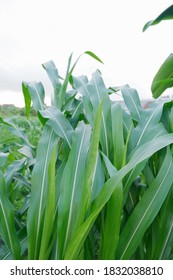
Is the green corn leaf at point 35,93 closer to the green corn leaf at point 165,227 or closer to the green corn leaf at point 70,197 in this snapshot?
the green corn leaf at point 70,197

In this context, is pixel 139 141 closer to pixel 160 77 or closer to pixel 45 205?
pixel 45 205

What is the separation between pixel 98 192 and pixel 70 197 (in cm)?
7

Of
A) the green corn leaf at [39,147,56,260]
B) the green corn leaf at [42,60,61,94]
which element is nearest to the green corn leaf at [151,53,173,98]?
the green corn leaf at [42,60,61,94]

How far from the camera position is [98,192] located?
726 mm

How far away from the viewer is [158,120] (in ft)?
2.90

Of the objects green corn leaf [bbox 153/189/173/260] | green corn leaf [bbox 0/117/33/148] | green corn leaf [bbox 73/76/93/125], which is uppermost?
green corn leaf [bbox 73/76/93/125]

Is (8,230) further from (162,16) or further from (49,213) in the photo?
(162,16)

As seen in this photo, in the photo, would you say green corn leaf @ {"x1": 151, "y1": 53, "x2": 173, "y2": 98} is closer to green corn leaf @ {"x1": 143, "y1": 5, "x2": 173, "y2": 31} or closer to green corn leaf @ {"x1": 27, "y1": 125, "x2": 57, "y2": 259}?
green corn leaf @ {"x1": 143, "y1": 5, "x2": 173, "y2": 31}

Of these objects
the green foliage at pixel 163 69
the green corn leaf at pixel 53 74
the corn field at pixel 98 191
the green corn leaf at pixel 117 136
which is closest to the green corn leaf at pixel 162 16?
the green foliage at pixel 163 69

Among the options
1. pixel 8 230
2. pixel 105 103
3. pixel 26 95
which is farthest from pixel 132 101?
pixel 8 230

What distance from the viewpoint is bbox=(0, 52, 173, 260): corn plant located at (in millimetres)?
679

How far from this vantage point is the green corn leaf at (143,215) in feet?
2.35
